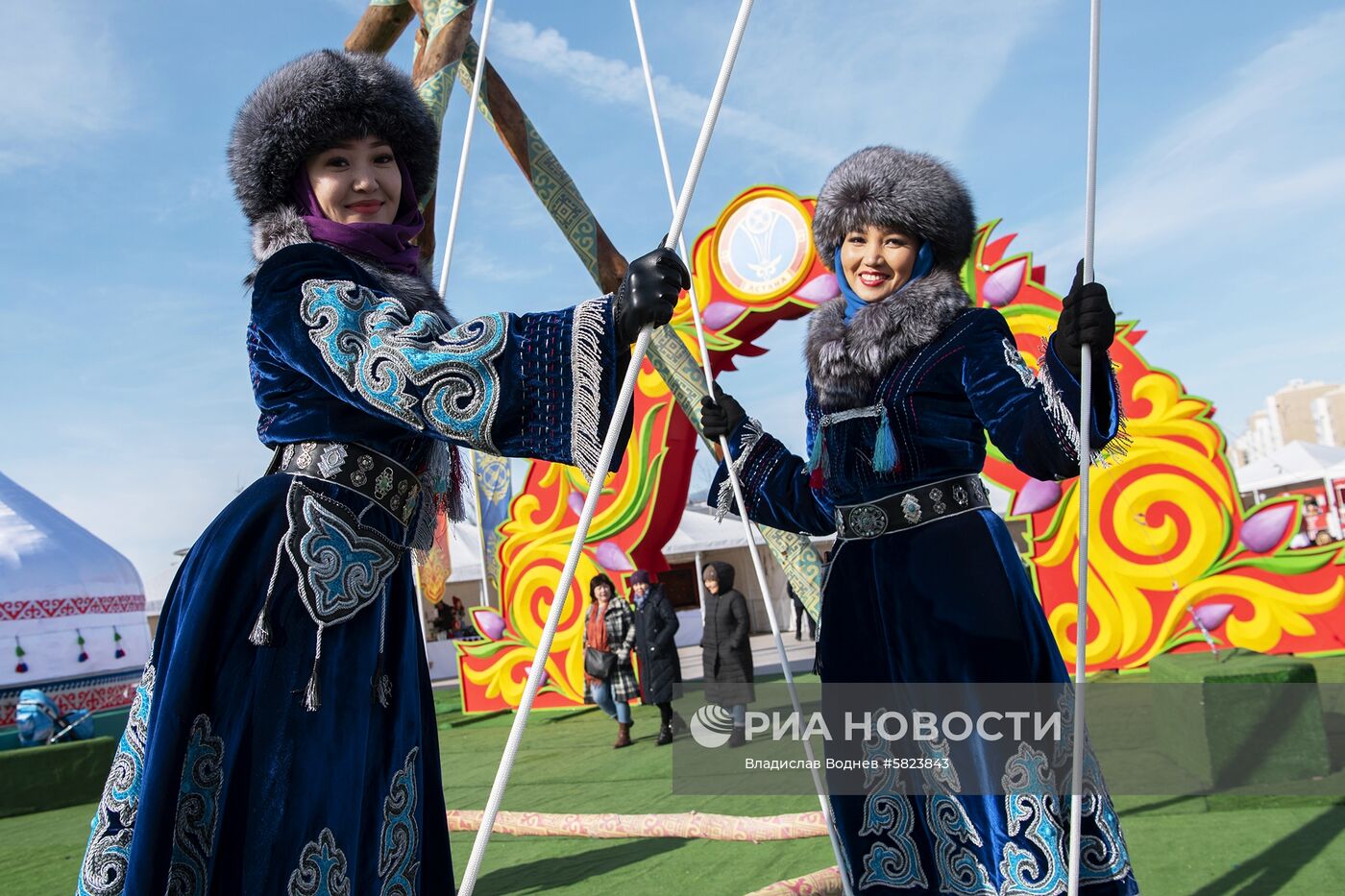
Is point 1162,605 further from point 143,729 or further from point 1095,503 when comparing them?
point 143,729

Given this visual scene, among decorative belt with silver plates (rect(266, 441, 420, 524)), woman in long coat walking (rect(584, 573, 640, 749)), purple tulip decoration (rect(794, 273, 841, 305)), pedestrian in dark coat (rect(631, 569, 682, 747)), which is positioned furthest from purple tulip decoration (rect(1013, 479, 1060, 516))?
decorative belt with silver plates (rect(266, 441, 420, 524))

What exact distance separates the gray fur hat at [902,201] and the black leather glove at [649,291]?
3.08 feet

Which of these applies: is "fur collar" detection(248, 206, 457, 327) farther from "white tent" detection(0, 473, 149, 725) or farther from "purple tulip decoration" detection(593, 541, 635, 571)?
"white tent" detection(0, 473, 149, 725)

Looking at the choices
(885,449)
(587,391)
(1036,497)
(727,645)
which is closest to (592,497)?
(587,391)

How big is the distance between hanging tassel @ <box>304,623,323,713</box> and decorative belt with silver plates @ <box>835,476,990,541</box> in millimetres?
1142

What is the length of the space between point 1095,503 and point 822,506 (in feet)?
16.6

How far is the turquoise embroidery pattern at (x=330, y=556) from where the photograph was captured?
141 centimetres

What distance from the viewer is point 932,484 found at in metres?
2.01

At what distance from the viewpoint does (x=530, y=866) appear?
3.65 metres

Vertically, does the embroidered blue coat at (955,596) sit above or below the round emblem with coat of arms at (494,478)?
below

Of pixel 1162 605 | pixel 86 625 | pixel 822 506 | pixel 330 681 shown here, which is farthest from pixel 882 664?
pixel 86 625

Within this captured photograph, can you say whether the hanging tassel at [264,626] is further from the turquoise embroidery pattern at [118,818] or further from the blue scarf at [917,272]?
the blue scarf at [917,272]

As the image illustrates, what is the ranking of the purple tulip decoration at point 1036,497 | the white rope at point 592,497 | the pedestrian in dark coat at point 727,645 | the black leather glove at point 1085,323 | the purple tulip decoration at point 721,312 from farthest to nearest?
the purple tulip decoration at point 721,312, the purple tulip decoration at point 1036,497, the pedestrian in dark coat at point 727,645, the black leather glove at point 1085,323, the white rope at point 592,497

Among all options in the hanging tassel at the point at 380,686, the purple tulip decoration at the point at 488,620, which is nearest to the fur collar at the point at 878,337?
the hanging tassel at the point at 380,686
